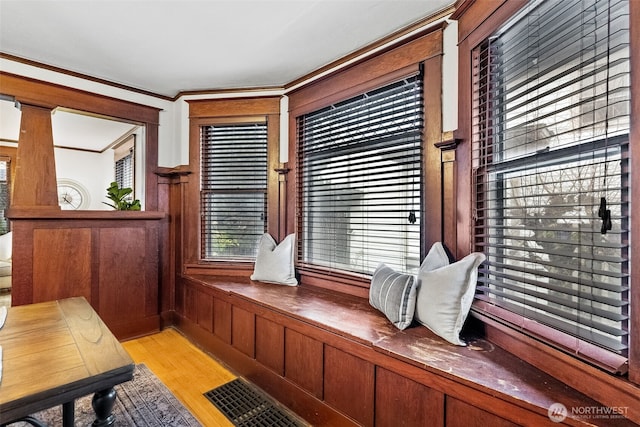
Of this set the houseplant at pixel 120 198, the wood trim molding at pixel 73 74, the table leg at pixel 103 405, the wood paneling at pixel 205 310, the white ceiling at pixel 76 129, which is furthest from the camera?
the white ceiling at pixel 76 129

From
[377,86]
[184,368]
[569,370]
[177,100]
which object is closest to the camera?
[569,370]

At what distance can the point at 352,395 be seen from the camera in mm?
1727

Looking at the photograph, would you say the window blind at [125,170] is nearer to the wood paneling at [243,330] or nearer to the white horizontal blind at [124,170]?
the white horizontal blind at [124,170]

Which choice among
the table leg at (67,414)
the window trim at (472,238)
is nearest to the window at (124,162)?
the table leg at (67,414)

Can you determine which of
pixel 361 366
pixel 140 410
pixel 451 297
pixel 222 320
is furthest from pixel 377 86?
pixel 140 410

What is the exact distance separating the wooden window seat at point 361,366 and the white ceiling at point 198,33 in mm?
1854

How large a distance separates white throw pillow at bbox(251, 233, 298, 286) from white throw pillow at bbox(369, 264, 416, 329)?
965 mm

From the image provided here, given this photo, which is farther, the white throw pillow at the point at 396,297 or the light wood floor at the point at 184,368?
the light wood floor at the point at 184,368

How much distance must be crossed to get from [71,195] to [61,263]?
3777mm

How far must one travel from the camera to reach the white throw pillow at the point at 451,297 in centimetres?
159

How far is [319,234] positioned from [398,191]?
89 centimetres

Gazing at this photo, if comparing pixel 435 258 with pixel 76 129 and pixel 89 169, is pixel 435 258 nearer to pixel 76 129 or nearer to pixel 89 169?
pixel 76 129

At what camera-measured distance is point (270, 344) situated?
2.28 meters

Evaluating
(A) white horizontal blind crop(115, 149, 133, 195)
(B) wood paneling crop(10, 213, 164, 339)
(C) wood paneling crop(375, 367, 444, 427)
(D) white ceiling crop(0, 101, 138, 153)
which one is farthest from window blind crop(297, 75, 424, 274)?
(A) white horizontal blind crop(115, 149, 133, 195)
